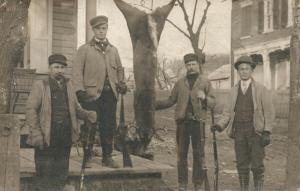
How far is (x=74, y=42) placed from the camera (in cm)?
584

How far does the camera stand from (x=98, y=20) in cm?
512

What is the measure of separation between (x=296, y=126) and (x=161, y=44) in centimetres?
178

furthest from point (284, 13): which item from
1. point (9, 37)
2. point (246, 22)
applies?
point (9, 37)

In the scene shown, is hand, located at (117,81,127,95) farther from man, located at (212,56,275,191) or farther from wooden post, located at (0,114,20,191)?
wooden post, located at (0,114,20,191)

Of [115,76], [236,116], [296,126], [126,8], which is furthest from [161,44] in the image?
[296,126]

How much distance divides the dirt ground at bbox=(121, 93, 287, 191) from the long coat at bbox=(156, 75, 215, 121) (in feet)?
1.83

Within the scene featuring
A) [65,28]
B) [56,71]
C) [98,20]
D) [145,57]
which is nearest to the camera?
[56,71]

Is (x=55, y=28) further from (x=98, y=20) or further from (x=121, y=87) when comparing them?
(x=121, y=87)

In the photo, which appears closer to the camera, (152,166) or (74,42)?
(152,166)

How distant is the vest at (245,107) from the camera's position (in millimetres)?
4836

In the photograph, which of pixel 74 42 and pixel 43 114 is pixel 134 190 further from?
pixel 74 42

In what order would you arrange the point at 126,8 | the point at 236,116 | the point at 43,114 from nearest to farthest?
1. the point at 43,114
2. the point at 236,116
3. the point at 126,8

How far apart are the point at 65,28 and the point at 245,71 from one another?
2.19m

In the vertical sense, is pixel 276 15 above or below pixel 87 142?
above
